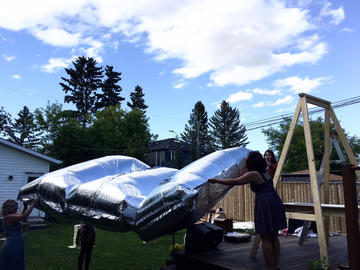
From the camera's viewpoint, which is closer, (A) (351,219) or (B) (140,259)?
(A) (351,219)

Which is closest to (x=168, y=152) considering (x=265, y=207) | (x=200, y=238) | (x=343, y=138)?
(x=200, y=238)

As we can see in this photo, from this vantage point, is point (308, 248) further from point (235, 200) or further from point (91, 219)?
point (235, 200)

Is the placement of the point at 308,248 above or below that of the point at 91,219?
below

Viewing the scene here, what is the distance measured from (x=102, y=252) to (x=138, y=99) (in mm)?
33976

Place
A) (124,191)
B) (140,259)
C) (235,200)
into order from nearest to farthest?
1. (124,191)
2. (140,259)
3. (235,200)

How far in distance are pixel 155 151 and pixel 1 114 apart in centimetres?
2061

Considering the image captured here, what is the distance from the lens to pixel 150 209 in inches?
126

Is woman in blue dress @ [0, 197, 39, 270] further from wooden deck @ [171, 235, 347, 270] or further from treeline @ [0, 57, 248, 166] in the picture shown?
treeline @ [0, 57, 248, 166]

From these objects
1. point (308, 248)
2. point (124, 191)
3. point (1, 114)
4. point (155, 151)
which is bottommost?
point (308, 248)

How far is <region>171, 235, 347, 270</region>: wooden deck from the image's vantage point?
399 cm

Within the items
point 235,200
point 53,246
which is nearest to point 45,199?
point 53,246

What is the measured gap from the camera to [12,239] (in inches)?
154

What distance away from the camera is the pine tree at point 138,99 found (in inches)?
1594

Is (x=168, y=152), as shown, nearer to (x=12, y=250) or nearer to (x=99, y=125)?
(x=99, y=125)
